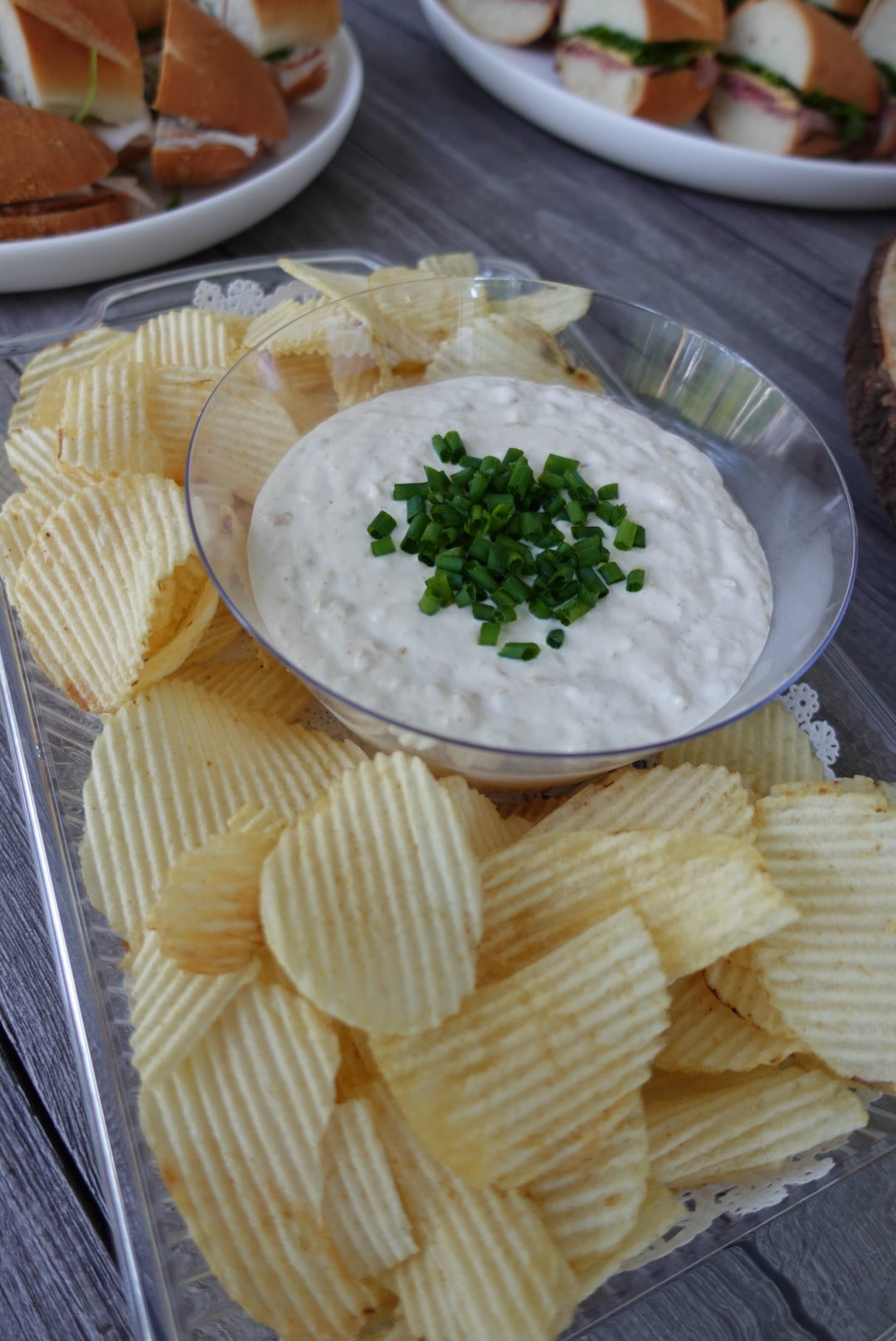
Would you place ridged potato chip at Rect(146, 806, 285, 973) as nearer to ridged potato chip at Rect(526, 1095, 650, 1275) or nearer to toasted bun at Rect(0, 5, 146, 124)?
ridged potato chip at Rect(526, 1095, 650, 1275)

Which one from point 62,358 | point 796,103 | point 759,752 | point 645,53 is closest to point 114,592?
point 62,358

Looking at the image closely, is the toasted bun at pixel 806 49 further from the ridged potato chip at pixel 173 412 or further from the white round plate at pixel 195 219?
the ridged potato chip at pixel 173 412

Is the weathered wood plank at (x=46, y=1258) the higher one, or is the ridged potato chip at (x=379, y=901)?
the ridged potato chip at (x=379, y=901)

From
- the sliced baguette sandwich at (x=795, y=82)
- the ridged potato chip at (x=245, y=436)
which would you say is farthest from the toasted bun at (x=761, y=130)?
the ridged potato chip at (x=245, y=436)

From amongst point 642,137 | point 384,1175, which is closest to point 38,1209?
point 384,1175

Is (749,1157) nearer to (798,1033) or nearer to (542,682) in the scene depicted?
(798,1033)

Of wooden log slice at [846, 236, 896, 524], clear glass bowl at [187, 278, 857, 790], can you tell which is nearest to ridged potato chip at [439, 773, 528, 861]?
clear glass bowl at [187, 278, 857, 790]
